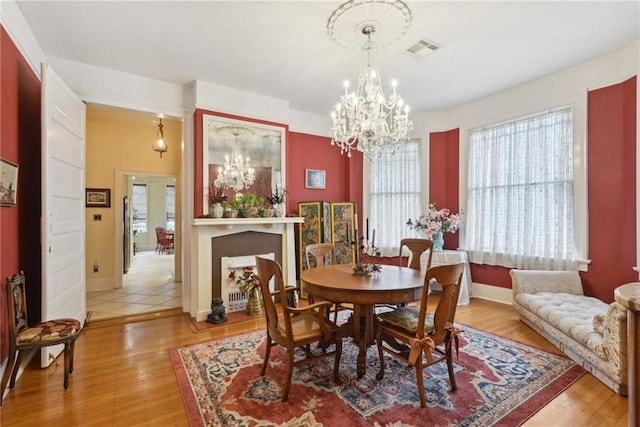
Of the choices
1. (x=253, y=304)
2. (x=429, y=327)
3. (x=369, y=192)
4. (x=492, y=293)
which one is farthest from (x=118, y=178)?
(x=492, y=293)

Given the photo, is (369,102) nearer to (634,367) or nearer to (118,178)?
(634,367)

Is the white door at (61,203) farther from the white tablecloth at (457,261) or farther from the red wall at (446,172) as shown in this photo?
the red wall at (446,172)

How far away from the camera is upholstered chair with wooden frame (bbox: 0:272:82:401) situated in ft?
7.23

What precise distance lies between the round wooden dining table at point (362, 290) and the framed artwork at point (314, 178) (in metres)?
2.60

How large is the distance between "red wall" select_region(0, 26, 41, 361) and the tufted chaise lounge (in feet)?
15.0

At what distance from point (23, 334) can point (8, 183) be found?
3.82 ft

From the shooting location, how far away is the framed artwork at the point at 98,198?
5.30m

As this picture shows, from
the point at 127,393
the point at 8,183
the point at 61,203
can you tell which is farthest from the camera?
the point at 61,203

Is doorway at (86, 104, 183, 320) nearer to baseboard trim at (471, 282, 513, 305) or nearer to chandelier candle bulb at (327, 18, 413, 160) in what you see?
chandelier candle bulb at (327, 18, 413, 160)

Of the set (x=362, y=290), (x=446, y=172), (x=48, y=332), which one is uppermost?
(x=446, y=172)

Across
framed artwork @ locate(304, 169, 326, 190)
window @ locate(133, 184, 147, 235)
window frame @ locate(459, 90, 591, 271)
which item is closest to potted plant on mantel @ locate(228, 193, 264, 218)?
framed artwork @ locate(304, 169, 326, 190)

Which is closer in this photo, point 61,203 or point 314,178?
point 61,203

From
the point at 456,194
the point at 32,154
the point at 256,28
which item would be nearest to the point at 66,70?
the point at 32,154

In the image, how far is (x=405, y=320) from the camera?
7.97 feet
